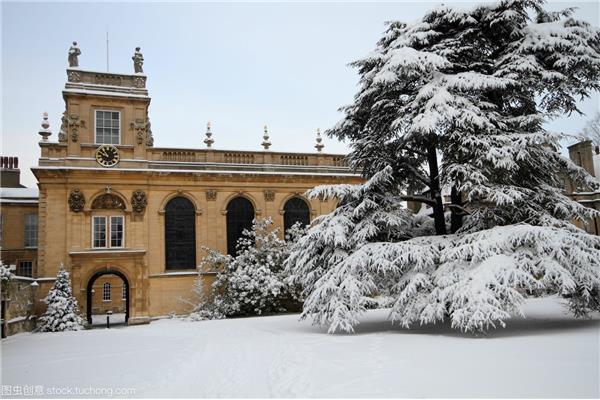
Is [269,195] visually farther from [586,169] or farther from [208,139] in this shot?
[586,169]

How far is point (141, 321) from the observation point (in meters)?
21.9

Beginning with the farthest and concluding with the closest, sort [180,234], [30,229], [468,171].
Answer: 1. [30,229]
2. [180,234]
3. [468,171]

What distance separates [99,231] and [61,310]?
14.0ft

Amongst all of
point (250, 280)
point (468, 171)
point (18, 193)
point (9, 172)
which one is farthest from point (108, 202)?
point (468, 171)

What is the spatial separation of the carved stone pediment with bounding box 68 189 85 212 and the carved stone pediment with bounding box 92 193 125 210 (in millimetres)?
510

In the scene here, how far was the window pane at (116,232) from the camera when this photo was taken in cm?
2261

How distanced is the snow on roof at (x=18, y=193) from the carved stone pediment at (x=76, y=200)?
9.36 m

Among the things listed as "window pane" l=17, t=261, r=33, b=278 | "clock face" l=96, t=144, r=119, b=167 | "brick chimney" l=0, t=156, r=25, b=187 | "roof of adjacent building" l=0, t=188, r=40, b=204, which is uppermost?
"brick chimney" l=0, t=156, r=25, b=187

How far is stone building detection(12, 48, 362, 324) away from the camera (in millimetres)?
21844

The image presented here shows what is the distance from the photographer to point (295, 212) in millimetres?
25859

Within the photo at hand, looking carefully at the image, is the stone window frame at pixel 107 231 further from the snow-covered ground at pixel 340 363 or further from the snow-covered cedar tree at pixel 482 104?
the snow-covered cedar tree at pixel 482 104

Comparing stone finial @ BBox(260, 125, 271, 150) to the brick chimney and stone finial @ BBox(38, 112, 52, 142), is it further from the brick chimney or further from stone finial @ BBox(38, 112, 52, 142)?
the brick chimney

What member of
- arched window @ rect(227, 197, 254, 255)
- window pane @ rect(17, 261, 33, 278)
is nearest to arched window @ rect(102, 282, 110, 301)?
window pane @ rect(17, 261, 33, 278)

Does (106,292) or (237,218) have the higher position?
(237,218)
